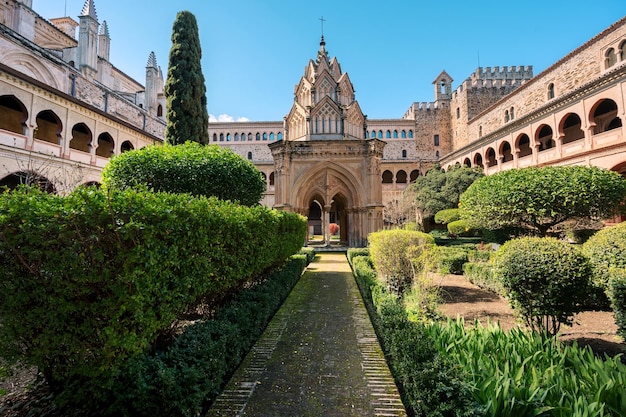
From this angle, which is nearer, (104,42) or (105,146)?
(105,146)

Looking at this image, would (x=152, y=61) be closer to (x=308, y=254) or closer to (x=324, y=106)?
(x=324, y=106)

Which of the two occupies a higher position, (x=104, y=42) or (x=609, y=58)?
(x=104, y=42)

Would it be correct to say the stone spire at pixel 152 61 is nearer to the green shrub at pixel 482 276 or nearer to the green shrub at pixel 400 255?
the green shrub at pixel 400 255

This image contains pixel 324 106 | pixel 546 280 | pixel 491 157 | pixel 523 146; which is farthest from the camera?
pixel 491 157

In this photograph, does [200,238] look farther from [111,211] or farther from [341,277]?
[341,277]

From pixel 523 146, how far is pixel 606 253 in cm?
2692

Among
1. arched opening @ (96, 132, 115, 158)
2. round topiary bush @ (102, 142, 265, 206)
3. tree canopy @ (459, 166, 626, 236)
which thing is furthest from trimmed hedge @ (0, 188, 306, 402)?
arched opening @ (96, 132, 115, 158)

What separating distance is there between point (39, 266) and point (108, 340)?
923 mm

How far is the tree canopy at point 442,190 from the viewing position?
25469 millimetres

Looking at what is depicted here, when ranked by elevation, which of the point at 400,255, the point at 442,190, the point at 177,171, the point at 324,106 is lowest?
the point at 400,255

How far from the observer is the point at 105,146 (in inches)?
949

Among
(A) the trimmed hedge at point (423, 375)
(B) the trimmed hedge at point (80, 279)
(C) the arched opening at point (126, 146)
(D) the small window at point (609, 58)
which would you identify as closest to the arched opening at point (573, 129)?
(D) the small window at point (609, 58)

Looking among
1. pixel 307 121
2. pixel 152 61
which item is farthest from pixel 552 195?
pixel 152 61

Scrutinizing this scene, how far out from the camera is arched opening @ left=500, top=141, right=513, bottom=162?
92.6 feet
